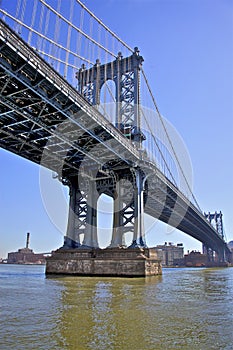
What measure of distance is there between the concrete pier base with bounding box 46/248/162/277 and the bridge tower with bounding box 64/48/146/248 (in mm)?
1239

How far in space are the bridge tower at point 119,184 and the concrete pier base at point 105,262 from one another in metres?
1.24

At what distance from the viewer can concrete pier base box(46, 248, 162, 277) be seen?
24953mm

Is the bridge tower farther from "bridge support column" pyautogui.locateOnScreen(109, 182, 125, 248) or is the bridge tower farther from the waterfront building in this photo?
the waterfront building

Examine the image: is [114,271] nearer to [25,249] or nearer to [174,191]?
[174,191]

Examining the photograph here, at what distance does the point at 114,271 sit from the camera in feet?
84.1

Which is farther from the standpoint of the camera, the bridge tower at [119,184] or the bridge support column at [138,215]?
the bridge tower at [119,184]

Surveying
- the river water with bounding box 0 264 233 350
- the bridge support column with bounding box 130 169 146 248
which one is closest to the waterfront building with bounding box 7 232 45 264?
the bridge support column with bounding box 130 169 146 248

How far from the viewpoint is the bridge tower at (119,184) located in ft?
95.4

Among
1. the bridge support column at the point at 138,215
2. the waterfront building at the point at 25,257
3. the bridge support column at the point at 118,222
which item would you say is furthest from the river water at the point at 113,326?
the waterfront building at the point at 25,257

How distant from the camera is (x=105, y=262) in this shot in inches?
1028

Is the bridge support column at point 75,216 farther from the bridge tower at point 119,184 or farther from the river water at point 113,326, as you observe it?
the river water at point 113,326

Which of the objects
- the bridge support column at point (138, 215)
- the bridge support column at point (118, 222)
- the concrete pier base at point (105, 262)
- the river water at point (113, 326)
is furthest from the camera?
the bridge support column at point (118, 222)

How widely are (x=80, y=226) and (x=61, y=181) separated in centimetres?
520

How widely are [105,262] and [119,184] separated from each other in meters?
8.32
